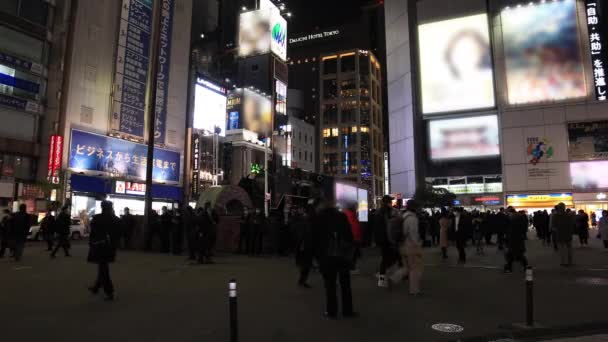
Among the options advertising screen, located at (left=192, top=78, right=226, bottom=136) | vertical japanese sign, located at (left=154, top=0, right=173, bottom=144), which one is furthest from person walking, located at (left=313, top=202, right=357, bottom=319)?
advertising screen, located at (left=192, top=78, right=226, bottom=136)

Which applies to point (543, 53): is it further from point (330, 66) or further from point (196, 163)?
point (330, 66)

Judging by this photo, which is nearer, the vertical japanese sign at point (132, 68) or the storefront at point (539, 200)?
the vertical japanese sign at point (132, 68)

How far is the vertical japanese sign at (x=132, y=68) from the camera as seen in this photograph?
39.3 meters

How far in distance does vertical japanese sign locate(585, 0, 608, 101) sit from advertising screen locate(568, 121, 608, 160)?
2928 millimetres

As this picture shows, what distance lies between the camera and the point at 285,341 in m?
5.30

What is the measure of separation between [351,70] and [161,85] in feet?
197

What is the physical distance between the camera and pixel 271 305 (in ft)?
24.3

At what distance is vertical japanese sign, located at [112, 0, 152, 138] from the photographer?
39344 millimetres

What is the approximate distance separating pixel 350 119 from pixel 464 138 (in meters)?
46.1

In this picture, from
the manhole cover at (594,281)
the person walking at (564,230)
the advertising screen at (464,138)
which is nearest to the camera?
the manhole cover at (594,281)

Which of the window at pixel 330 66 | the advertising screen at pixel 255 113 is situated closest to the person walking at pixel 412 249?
the advertising screen at pixel 255 113

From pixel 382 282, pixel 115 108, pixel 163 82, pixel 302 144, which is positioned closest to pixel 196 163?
pixel 163 82

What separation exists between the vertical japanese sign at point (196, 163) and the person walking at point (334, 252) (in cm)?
4124

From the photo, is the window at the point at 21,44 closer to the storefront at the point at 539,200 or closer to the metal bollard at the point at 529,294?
the metal bollard at the point at 529,294
